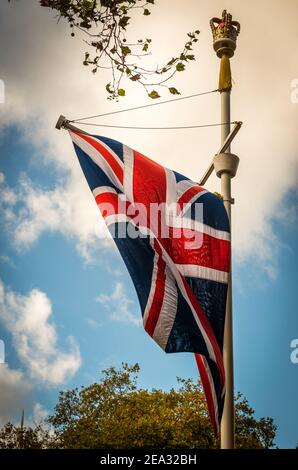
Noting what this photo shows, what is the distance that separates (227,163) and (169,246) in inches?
82.6

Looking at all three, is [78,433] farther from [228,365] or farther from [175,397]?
[228,365]

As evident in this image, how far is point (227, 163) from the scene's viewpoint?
344 inches

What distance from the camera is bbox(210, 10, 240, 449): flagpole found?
7016 mm

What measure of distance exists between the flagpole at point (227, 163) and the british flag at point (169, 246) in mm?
385

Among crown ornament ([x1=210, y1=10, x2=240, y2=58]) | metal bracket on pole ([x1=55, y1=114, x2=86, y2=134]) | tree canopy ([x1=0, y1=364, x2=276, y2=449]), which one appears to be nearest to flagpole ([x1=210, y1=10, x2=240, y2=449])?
crown ornament ([x1=210, y1=10, x2=240, y2=58])

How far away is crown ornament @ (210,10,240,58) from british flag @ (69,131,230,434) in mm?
2998

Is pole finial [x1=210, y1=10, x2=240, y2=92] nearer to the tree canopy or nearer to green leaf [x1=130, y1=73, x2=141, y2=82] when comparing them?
green leaf [x1=130, y1=73, x2=141, y2=82]

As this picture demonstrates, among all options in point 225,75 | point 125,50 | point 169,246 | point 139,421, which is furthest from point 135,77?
point 139,421

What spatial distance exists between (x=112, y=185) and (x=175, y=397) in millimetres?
29585

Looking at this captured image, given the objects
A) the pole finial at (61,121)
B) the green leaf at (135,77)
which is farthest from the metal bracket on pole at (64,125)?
the green leaf at (135,77)

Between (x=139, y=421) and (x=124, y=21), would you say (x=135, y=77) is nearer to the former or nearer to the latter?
(x=124, y=21)
